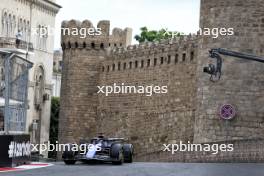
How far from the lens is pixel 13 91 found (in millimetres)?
25953

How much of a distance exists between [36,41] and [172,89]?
96.6ft

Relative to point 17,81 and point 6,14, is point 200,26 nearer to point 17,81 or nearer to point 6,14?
point 17,81

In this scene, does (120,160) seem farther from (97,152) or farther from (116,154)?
(97,152)

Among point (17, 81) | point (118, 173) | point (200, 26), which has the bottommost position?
point (118, 173)

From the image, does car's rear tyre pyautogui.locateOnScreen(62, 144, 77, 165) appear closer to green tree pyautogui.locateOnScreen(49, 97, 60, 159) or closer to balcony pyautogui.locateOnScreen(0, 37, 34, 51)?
balcony pyautogui.locateOnScreen(0, 37, 34, 51)

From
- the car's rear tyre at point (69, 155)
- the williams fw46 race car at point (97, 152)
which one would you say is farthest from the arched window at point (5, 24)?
the car's rear tyre at point (69, 155)

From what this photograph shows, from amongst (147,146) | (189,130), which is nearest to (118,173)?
(189,130)

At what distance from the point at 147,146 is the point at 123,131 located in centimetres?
363

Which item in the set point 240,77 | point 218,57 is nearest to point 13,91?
point 218,57

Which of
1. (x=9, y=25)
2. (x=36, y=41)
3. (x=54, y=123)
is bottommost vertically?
(x=54, y=123)

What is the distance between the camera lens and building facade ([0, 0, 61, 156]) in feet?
224

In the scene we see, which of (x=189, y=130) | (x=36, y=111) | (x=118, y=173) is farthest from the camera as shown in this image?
(x=36, y=111)

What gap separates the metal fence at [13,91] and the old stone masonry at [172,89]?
8.46 metres

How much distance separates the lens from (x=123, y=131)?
4991 centimetres
